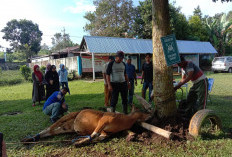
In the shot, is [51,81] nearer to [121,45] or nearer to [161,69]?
[161,69]

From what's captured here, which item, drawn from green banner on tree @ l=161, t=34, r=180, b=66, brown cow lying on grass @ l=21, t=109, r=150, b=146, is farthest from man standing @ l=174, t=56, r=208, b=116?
brown cow lying on grass @ l=21, t=109, r=150, b=146

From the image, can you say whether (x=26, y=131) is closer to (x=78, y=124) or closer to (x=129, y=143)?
(x=78, y=124)

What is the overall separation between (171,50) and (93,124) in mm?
2122

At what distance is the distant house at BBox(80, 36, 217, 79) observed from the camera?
15.8 m

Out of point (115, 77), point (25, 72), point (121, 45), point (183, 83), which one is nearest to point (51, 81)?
point (115, 77)

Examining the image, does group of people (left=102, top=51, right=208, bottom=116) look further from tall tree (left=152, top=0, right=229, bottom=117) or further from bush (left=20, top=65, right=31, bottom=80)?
bush (left=20, top=65, right=31, bottom=80)

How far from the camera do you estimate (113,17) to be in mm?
27297

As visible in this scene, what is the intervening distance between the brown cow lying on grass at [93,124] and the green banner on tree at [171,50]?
1.30m

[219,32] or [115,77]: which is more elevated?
[219,32]

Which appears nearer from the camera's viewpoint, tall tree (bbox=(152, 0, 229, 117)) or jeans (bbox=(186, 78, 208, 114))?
tall tree (bbox=(152, 0, 229, 117))

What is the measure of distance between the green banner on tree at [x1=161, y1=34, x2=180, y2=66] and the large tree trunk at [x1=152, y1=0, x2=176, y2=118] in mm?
255

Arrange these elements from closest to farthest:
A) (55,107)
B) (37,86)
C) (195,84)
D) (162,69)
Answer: (162,69) → (195,84) → (55,107) → (37,86)

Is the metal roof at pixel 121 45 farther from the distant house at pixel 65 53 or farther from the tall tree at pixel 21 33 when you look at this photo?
the tall tree at pixel 21 33

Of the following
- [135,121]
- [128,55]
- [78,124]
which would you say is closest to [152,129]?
[135,121]
